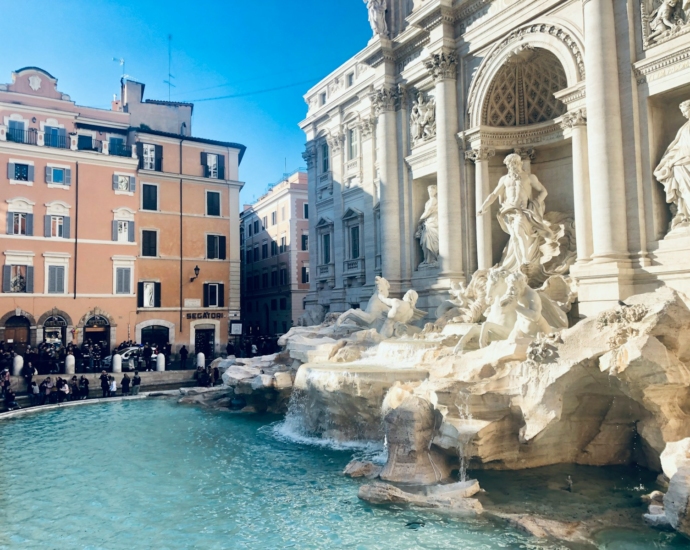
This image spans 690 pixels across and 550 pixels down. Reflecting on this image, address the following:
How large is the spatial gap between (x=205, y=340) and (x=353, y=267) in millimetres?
12148

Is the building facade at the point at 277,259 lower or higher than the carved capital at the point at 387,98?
lower

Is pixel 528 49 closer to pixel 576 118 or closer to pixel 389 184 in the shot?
pixel 576 118

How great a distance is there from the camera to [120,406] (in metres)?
19.0

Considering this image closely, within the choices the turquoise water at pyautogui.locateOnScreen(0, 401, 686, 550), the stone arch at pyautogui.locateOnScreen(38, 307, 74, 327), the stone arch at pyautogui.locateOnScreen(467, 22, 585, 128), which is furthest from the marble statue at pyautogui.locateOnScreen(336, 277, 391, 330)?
the stone arch at pyautogui.locateOnScreen(38, 307, 74, 327)

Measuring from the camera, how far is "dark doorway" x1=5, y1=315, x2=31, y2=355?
90.3 ft

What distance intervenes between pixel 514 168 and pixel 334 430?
30.7ft

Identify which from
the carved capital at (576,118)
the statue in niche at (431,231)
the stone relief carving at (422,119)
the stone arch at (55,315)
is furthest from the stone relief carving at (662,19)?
the stone arch at (55,315)

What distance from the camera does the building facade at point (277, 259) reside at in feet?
129

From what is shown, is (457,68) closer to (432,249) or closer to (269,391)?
(432,249)

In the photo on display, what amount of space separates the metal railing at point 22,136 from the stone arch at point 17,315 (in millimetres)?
8248

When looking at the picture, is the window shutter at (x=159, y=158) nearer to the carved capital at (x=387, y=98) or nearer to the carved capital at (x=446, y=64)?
the carved capital at (x=387, y=98)

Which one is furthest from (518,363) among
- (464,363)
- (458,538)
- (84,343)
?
(84,343)

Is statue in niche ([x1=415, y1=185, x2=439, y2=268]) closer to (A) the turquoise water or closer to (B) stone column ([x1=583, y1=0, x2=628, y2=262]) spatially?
(B) stone column ([x1=583, y1=0, x2=628, y2=262])

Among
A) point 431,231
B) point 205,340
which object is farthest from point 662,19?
point 205,340
